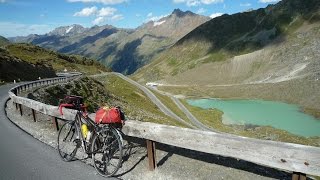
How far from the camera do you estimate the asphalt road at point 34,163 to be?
37.7 ft

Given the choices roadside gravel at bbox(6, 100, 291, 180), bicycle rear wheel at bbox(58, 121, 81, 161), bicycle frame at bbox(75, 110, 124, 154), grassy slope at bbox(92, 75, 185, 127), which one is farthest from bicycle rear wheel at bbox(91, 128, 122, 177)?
grassy slope at bbox(92, 75, 185, 127)

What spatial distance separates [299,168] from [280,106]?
450ft

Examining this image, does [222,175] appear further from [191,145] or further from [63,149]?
[63,149]

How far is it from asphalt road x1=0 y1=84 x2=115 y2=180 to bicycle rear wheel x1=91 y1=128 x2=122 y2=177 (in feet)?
1.02

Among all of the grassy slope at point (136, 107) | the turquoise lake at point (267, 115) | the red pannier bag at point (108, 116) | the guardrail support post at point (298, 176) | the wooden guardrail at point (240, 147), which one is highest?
the red pannier bag at point (108, 116)

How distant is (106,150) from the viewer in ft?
37.1

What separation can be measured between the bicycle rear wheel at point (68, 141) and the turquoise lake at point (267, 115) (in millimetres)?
79325

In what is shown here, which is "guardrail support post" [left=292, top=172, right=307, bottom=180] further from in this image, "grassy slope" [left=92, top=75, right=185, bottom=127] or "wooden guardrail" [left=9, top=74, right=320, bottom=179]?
"grassy slope" [left=92, top=75, right=185, bottom=127]

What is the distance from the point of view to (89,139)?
12.1 meters

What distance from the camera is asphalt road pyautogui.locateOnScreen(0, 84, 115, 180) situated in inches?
452

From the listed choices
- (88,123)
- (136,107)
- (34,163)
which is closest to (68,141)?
(34,163)

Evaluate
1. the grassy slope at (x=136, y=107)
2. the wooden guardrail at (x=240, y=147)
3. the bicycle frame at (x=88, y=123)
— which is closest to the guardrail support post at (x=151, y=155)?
the wooden guardrail at (x=240, y=147)

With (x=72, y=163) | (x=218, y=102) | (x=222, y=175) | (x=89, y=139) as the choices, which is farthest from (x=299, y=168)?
(x=218, y=102)

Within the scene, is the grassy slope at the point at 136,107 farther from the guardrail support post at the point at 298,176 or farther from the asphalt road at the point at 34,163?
the guardrail support post at the point at 298,176
